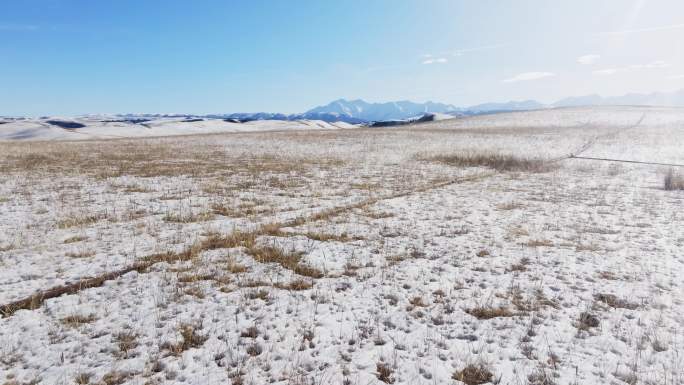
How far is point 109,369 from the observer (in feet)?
17.8

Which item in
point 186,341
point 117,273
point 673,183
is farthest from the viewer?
point 673,183

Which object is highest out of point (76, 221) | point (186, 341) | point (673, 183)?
point (76, 221)

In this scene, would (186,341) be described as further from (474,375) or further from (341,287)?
(474,375)

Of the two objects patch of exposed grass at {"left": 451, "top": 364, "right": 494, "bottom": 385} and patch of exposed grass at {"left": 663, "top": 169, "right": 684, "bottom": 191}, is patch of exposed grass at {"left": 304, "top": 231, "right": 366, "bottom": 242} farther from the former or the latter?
patch of exposed grass at {"left": 663, "top": 169, "right": 684, "bottom": 191}

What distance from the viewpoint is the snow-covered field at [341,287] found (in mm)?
5617

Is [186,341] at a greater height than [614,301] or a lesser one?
greater

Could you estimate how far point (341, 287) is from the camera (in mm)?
8250

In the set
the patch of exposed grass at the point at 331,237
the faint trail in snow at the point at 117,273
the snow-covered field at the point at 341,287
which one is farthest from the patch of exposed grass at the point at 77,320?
the patch of exposed grass at the point at 331,237

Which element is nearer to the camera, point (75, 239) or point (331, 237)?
point (75, 239)

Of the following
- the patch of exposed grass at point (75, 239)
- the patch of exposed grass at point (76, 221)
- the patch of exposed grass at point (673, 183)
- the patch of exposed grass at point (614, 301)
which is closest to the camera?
the patch of exposed grass at point (614, 301)

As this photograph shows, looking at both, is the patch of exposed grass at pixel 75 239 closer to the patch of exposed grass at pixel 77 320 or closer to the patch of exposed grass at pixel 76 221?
the patch of exposed grass at pixel 76 221

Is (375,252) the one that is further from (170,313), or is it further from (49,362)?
(49,362)

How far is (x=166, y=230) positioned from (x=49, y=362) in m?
6.77

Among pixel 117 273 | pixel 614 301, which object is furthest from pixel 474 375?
pixel 117 273
